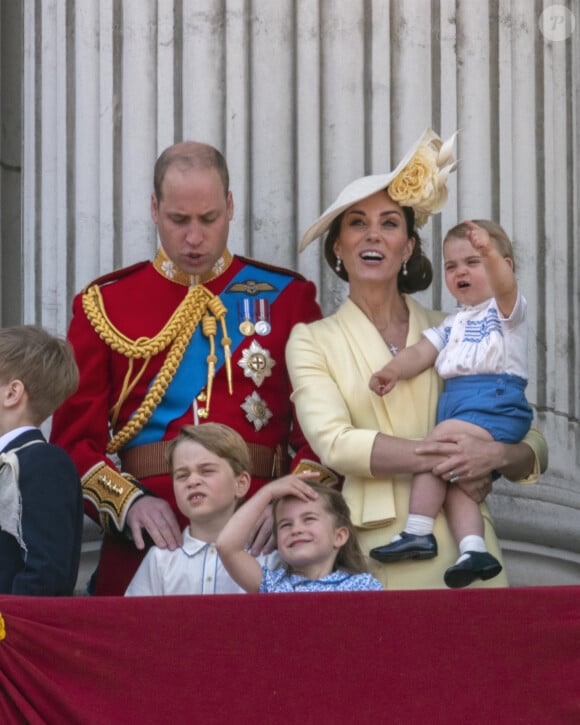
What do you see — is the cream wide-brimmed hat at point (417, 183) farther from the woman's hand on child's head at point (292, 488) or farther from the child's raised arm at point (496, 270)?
the woman's hand on child's head at point (292, 488)

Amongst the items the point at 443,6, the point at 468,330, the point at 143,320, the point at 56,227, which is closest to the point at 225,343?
the point at 143,320

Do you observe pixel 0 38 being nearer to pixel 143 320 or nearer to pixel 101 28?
pixel 101 28

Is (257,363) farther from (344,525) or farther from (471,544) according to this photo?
(471,544)

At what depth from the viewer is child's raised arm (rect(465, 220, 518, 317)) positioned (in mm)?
5297

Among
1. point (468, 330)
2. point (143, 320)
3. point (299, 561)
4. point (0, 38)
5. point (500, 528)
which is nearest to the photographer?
point (299, 561)

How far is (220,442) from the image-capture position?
5.40 m

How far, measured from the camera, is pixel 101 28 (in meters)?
6.82

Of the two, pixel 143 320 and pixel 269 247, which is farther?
pixel 269 247

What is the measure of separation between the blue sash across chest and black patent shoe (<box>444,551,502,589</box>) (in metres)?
0.97

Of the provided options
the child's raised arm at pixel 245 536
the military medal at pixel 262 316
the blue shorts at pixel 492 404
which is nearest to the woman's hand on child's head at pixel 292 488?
the child's raised arm at pixel 245 536

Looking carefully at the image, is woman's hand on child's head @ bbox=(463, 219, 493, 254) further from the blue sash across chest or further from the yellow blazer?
the blue sash across chest

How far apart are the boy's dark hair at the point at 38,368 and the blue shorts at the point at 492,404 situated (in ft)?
3.15

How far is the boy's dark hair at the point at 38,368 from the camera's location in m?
5.14

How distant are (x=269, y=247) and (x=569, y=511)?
1211 mm
